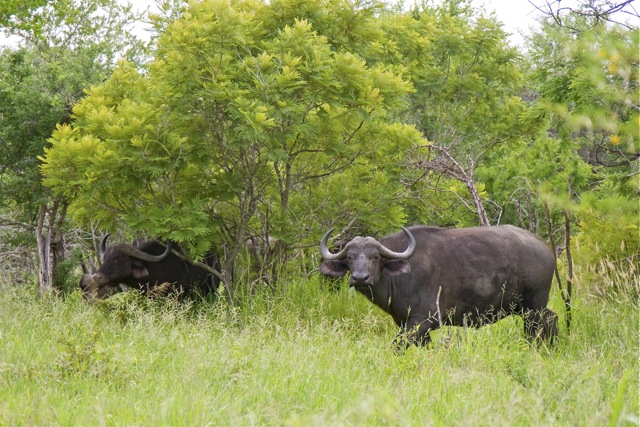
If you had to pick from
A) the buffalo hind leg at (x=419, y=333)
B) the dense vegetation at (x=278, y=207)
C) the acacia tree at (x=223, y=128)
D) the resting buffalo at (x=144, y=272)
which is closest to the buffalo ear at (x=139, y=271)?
the resting buffalo at (x=144, y=272)

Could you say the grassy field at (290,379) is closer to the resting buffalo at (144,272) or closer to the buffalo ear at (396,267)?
the buffalo ear at (396,267)

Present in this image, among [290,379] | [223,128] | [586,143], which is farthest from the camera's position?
[586,143]

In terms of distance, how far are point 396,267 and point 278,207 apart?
2702 millimetres

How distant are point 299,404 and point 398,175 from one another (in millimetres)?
5804

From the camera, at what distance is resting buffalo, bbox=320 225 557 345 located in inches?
336

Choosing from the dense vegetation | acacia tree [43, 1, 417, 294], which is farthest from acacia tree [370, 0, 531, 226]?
acacia tree [43, 1, 417, 294]

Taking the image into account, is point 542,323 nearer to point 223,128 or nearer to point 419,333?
point 419,333

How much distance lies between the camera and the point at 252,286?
1041cm

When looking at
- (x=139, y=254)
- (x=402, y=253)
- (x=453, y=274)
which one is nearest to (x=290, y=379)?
(x=402, y=253)

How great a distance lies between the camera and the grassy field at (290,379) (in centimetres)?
492

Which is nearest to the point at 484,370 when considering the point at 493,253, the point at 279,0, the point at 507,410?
the point at 507,410

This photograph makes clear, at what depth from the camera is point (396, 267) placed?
28.0 ft

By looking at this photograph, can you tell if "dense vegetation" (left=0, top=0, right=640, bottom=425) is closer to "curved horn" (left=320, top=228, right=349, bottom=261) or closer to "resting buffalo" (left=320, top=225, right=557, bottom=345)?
"resting buffalo" (left=320, top=225, right=557, bottom=345)

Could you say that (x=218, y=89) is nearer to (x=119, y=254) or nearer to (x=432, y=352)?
(x=119, y=254)
